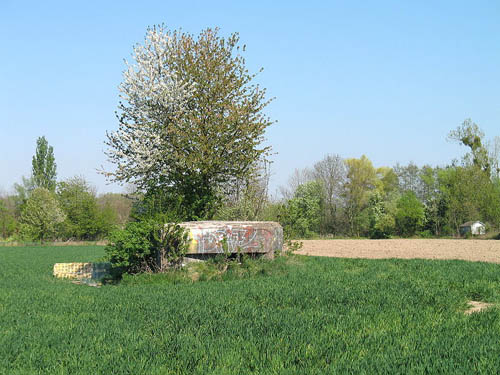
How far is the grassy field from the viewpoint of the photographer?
240 inches

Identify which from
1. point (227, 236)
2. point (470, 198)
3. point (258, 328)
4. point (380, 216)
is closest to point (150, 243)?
point (227, 236)

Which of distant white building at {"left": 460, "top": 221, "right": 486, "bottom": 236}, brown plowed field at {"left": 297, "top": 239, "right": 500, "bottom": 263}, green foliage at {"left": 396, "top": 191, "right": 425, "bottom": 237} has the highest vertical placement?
green foliage at {"left": 396, "top": 191, "right": 425, "bottom": 237}

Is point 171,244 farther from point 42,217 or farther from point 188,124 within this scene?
point 42,217

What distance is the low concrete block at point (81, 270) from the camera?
66.5ft

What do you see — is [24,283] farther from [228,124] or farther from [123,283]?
[228,124]

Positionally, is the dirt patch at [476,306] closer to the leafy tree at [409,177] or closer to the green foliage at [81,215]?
the green foliage at [81,215]

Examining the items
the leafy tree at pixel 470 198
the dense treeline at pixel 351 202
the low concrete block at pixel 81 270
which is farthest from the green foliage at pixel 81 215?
the leafy tree at pixel 470 198

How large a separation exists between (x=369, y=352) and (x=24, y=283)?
13.8m

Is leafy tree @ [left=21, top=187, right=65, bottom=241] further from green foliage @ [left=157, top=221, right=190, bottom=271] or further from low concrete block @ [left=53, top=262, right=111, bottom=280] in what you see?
green foliage @ [left=157, top=221, right=190, bottom=271]

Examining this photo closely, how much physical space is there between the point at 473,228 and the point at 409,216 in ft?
27.9

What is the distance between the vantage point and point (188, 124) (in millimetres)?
22625

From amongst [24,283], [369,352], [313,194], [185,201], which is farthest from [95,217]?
[369,352]

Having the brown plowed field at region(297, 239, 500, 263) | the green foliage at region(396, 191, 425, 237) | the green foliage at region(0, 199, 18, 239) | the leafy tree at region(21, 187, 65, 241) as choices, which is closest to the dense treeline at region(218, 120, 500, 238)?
the green foliage at region(396, 191, 425, 237)

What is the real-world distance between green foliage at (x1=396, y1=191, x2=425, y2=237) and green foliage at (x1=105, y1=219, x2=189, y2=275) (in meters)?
52.0
